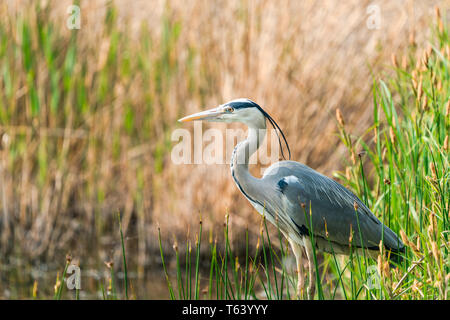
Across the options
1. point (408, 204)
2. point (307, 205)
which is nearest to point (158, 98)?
point (307, 205)

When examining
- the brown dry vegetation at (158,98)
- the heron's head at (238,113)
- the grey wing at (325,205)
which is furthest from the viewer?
the brown dry vegetation at (158,98)

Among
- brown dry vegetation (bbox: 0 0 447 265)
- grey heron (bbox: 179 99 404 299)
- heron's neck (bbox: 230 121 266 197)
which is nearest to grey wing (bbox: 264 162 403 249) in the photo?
grey heron (bbox: 179 99 404 299)

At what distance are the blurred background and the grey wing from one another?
1599mm

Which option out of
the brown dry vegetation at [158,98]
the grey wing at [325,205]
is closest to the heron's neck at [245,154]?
the grey wing at [325,205]

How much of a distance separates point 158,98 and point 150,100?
Result: 0.51ft

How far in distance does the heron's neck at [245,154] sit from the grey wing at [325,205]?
8.6 inches

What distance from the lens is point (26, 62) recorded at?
495 cm

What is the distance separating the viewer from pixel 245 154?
2699 mm

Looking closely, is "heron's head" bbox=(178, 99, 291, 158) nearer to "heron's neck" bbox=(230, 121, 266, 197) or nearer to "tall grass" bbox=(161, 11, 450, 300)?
"heron's neck" bbox=(230, 121, 266, 197)

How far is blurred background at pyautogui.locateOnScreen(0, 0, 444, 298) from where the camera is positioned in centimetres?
467

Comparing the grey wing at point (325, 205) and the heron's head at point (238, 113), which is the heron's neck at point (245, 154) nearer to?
the heron's head at point (238, 113)

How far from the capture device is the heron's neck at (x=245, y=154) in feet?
8.80
